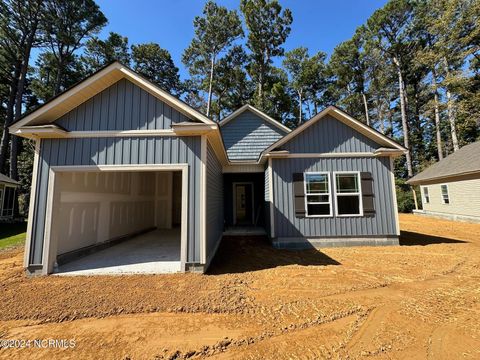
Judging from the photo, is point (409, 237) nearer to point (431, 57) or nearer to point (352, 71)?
point (431, 57)

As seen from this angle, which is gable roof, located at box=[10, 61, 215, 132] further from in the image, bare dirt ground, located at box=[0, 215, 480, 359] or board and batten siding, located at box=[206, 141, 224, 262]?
bare dirt ground, located at box=[0, 215, 480, 359]

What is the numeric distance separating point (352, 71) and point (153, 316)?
29.9 m

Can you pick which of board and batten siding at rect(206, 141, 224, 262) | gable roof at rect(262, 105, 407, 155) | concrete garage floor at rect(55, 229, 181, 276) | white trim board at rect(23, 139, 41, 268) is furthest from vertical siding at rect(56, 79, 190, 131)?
gable roof at rect(262, 105, 407, 155)

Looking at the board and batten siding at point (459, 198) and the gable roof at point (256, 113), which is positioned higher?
the gable roof at point (256, 113)

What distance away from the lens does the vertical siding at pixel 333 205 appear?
7.11 meters

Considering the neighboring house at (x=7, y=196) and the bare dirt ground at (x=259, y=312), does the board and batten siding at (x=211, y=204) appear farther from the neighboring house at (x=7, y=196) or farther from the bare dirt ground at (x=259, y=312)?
the neighboring house at (x=7, y=196)

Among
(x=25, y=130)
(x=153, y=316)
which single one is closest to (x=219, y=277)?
(x=153, y=316)

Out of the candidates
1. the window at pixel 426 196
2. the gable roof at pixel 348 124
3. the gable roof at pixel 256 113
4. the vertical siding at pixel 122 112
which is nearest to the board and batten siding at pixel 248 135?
the gable roof at pixel 256 113

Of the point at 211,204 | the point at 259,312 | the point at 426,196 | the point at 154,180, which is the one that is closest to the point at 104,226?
the point at 211,204

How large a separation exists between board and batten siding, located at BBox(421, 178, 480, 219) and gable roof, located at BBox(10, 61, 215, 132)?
47.6ft

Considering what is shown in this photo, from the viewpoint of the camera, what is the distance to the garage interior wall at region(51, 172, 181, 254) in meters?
5.28

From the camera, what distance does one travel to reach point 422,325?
286 cm

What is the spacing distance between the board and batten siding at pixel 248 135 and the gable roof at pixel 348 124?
374 centimetres

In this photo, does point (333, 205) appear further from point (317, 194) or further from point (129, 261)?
point (129, 261)
